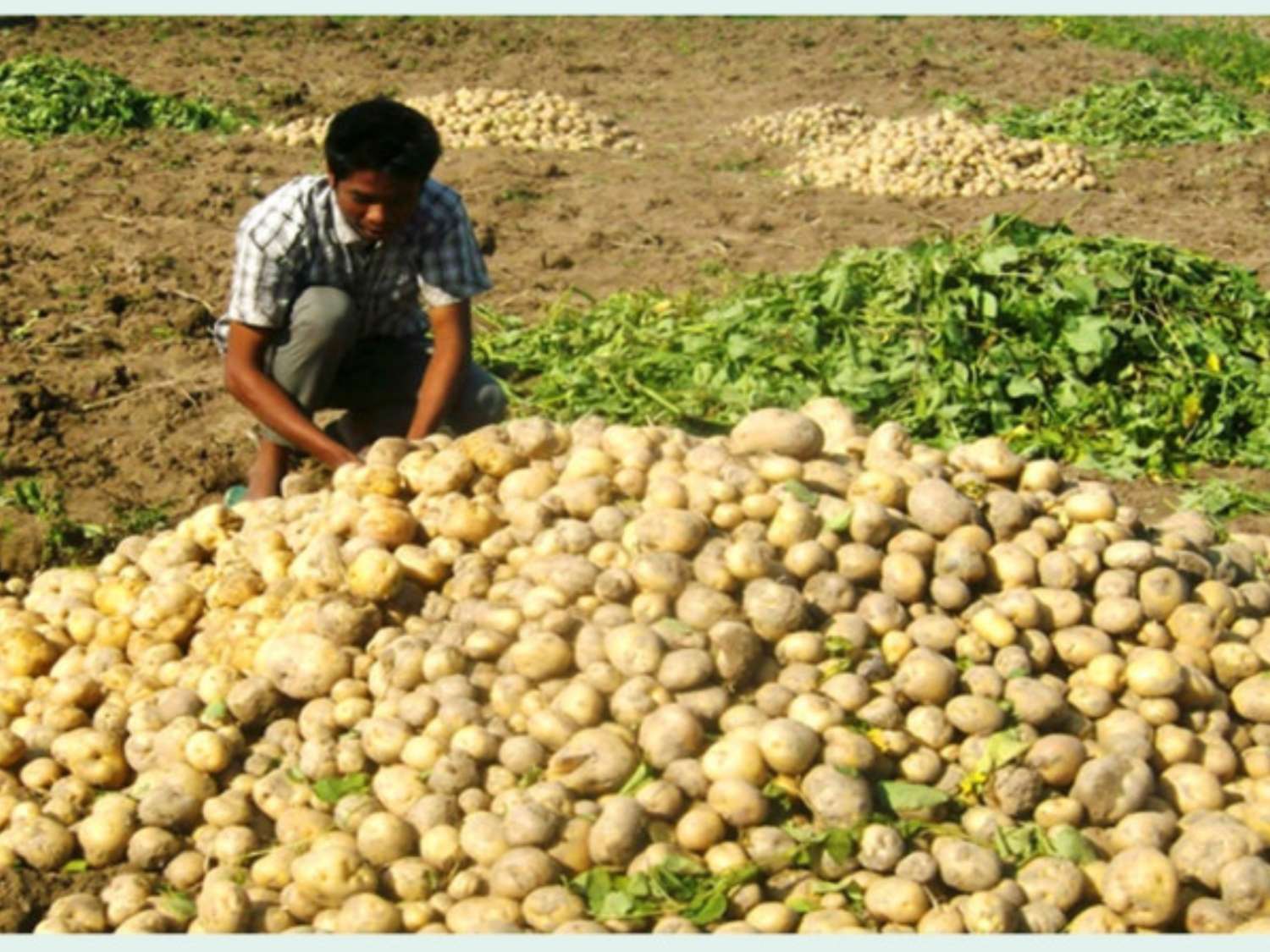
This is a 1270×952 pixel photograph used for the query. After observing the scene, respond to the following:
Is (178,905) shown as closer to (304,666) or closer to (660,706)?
(304,666)

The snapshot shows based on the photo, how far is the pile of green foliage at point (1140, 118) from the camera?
11922 millimetres

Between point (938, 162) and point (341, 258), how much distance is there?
6.37 m

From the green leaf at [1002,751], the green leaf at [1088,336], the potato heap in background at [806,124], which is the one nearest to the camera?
the green leaf at [1002,751]

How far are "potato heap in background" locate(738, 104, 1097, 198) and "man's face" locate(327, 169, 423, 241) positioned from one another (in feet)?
19.7

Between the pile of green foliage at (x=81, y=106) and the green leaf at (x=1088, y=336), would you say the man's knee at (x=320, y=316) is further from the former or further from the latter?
the pile of green foliage at (x=81, y=106)

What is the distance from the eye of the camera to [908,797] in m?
3.15

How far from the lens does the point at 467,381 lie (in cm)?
527

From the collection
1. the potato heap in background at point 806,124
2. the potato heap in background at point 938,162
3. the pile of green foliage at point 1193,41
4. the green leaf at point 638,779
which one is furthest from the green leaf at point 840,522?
the pile of green foliage at point 1193,41

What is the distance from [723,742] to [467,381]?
2.40 m

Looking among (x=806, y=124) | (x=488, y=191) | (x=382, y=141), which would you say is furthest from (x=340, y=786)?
(x=806, y=124)

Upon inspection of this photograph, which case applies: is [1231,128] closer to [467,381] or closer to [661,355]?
[661,355]

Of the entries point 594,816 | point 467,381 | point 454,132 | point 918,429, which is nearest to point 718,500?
point 594,816

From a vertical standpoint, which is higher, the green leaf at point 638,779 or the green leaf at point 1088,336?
the green leaf at point 1088,336

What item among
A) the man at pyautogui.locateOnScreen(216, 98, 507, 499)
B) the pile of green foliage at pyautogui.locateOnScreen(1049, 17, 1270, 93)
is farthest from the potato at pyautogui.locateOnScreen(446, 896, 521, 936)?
the pile of green foliage at pyautogui.locateOnScreen(1049, 17, 1270, 93)
